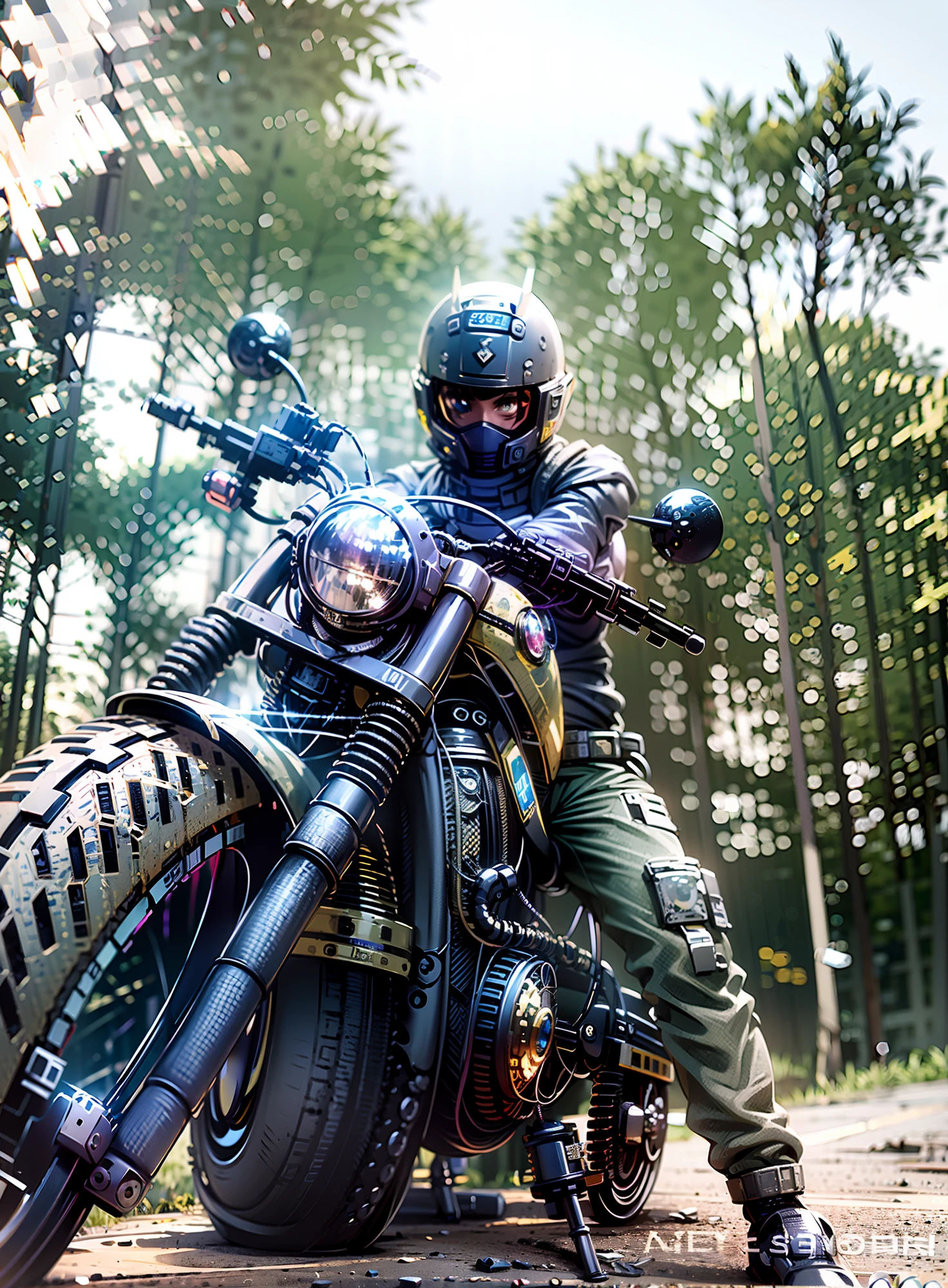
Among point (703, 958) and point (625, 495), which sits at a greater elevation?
point (625, 495)

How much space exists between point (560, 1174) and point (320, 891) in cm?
70

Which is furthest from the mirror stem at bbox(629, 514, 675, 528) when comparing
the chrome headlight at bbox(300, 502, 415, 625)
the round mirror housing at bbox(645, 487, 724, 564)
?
the chrome headlight at bbox(300, 502, 415, 625)

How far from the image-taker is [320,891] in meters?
1.60

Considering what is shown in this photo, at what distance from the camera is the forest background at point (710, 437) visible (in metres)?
2.67

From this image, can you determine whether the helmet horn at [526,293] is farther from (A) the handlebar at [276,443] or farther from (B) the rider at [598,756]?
(A) the handlebar at [276,443]

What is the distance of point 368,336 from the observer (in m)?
5.11

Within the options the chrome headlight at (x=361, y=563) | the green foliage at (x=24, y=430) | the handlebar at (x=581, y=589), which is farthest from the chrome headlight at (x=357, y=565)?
the green foliage at (x=24, y=430)

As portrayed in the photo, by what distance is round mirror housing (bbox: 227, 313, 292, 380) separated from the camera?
2.18 meters

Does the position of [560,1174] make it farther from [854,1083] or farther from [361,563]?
[854,1083]

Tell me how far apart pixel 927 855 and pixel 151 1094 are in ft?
9.67

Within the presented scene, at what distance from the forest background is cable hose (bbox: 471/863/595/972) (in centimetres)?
118

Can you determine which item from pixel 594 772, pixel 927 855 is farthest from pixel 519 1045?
pixel 927 855

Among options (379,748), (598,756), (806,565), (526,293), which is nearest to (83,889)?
(379,748)

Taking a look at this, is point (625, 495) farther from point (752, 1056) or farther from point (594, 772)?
point (752, 1056)
